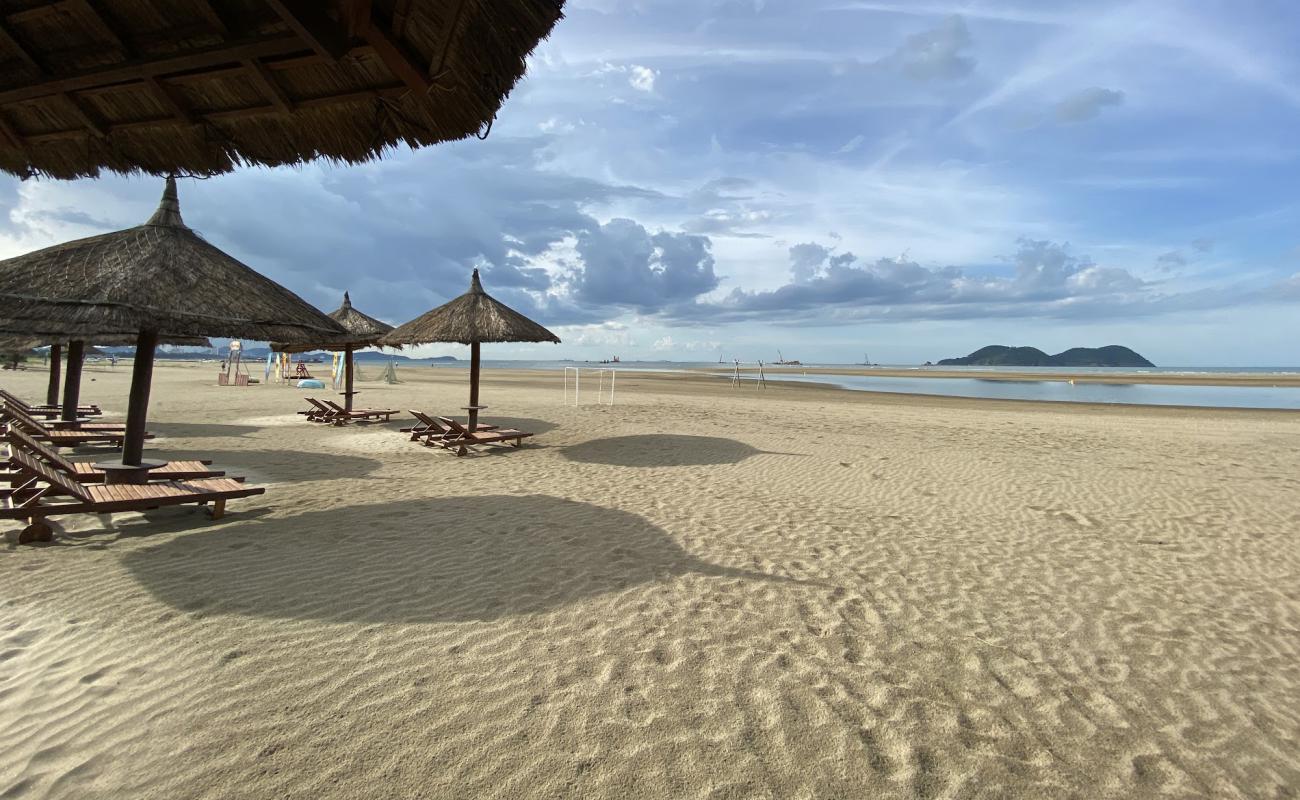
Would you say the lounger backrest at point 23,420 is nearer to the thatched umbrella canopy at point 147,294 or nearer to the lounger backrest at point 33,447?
the thatched umbrella canopy at point 147,294

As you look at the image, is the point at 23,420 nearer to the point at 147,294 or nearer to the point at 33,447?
the point at 33,447

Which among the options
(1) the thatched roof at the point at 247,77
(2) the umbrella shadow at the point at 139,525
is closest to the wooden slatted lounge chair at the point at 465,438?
(2) the umbrella shadow at the point at 139,525

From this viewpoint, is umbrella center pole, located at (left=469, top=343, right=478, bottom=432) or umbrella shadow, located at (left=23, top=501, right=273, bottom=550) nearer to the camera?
umbrella shadow, located at (left=23, top=501, right=273, bottom=550)

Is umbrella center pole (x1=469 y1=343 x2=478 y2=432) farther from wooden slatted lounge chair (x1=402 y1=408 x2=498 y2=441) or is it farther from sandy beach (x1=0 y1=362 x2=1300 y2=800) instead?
sandy beach (x1=0 y1=362 x2=1300 y2=800)

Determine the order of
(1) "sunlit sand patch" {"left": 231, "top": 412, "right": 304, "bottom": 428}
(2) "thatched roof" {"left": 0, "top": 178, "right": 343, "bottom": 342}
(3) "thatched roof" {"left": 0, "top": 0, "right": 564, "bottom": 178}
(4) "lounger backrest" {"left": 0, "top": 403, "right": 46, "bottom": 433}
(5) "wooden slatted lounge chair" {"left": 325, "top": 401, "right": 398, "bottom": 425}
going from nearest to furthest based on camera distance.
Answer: (3) "thatched roof" {"left": 0, "top": 0, "right": 564, "bottom": 178}
(2) "thatched roof" {"left": 0, "top": 178, "right": 343, "bottom": 342}
(4) "lounger backrest" {"left": 0, "top": 403, "right": 46, "bottom": 433}
(1) "sunlit sand patch" {"left": 231, "top": 412, "right": 304, "bottom": 428}
(5) "wooden slatted lounge chair" {"left": 325, "top": 401, "right": 398, "bottom": 425}

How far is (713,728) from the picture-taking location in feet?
8.41

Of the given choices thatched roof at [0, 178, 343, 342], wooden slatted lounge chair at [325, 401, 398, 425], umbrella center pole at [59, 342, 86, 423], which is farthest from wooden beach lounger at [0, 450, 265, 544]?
wooden slatted lounge chair at [325, 401, 398, 425]

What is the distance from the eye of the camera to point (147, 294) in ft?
15.1

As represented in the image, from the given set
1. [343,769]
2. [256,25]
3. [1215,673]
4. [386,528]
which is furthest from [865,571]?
[256,25]

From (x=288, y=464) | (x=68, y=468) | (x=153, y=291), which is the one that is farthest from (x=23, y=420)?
(x=153, y=291)

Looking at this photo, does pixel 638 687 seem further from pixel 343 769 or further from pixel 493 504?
pixel 493 504

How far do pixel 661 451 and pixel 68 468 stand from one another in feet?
23.4

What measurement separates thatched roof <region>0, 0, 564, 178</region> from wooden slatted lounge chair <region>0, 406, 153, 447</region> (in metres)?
5.52

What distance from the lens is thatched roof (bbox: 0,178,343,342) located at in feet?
14.5
